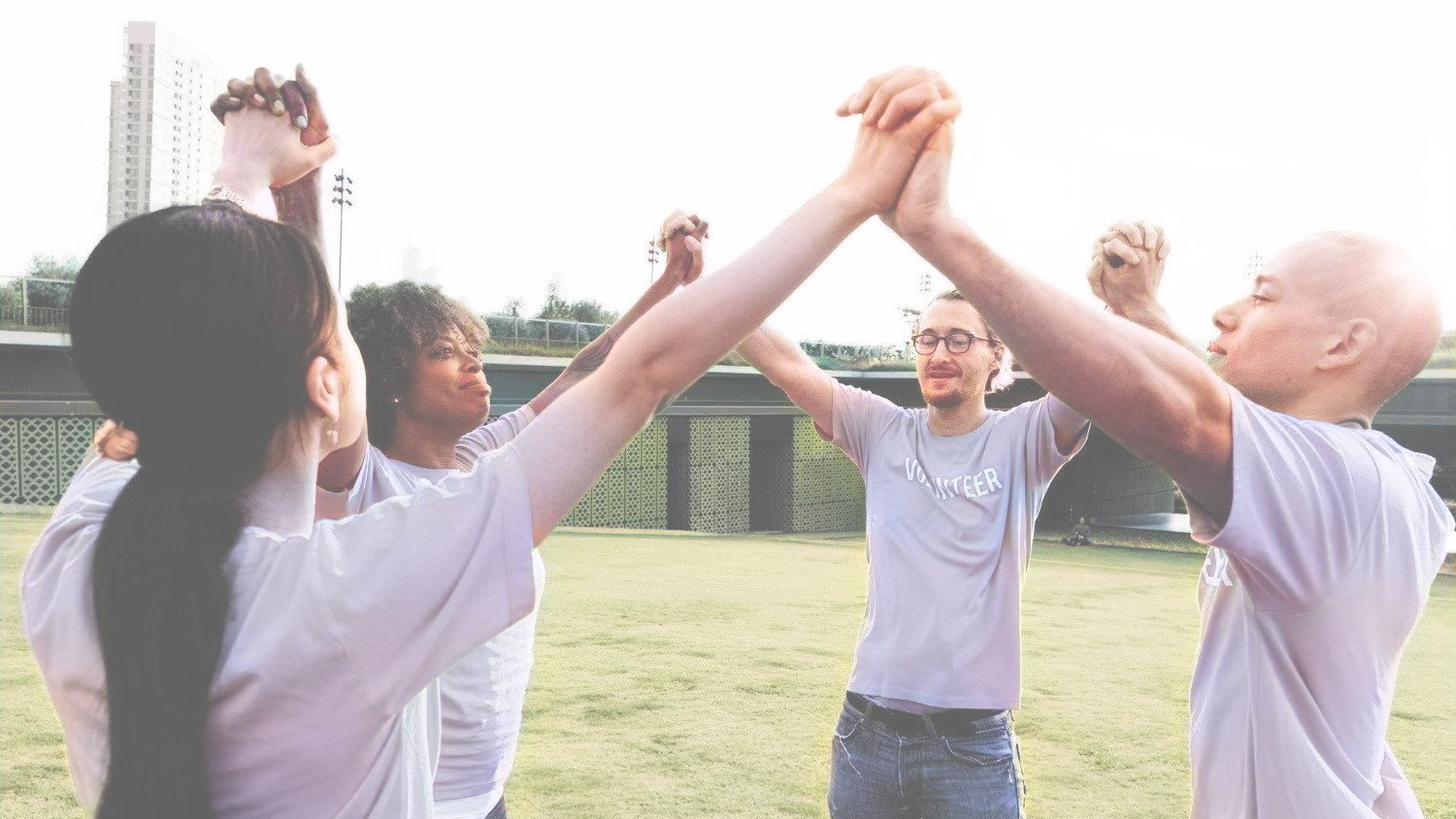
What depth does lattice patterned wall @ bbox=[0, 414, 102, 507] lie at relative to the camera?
15.4 m

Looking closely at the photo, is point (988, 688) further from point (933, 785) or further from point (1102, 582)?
point (1102, 582)

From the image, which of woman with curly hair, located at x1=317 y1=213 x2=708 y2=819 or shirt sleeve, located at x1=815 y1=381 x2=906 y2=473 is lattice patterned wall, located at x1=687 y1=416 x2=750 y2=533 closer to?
shirt sleeve, located at x1=815 y1=381 x2=906 y2=473

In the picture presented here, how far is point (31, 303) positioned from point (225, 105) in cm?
2046

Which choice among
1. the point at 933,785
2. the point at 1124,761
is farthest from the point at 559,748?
the point at 933,785

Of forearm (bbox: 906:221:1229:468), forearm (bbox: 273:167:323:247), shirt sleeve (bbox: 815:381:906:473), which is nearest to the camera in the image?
forearm (bbox: 906:221:1229:468)

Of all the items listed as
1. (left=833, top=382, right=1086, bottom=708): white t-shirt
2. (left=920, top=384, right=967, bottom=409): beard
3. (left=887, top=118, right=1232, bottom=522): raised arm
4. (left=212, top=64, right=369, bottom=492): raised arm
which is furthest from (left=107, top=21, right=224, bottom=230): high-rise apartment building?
(left=887, top=118, right=1232, bottom=522): raised arm

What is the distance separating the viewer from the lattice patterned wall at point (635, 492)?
68.5ft

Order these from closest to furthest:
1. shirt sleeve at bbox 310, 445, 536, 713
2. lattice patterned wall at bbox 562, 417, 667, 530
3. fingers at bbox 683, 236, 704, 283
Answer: shirt sleeve at bbox 310, 445, 536, 713, fingers at bbox 683, 236, 704, 283, lattice patterned wall at bbox 562, 417, 667, 530

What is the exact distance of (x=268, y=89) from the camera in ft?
5.41

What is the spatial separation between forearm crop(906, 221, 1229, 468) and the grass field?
389 cm

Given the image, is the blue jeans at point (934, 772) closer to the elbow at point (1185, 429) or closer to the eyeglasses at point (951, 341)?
the eyeglasses at point (951, 341)

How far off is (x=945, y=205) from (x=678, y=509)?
2141cm

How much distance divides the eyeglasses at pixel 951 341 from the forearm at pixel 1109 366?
5.23 feet

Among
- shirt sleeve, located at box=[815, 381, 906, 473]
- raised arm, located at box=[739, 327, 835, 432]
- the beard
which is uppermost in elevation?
raised arm, located at box=[739, 327, 835, 432]
